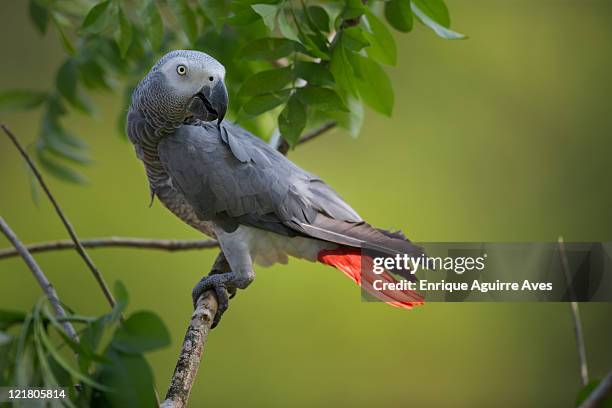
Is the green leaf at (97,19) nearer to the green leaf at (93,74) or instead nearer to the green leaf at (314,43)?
the green leaf at (314,43)

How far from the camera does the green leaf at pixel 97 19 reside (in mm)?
937

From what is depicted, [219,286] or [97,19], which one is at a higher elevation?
[97,19]

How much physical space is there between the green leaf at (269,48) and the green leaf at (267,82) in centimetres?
2

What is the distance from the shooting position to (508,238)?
274 centimetres

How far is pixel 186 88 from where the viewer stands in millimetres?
1017

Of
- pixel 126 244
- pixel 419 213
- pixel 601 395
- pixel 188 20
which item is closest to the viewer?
pixel 601 395

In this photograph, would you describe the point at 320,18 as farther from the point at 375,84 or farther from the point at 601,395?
the point at 601,395

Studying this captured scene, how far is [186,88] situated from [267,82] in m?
0.14

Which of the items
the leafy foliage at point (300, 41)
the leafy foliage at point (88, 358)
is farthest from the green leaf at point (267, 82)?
the leafy foliage at point (88, 358)

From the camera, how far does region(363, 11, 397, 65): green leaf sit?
95 cm

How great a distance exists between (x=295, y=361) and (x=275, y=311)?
0.24 meters

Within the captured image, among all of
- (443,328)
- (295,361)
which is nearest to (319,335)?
(295,361)

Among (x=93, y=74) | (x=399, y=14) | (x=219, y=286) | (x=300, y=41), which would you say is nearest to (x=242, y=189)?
(x=219, y=286)

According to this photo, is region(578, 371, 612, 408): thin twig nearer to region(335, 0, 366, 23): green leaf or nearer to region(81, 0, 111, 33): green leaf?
region(335, 0, 366, 23): green leaf
